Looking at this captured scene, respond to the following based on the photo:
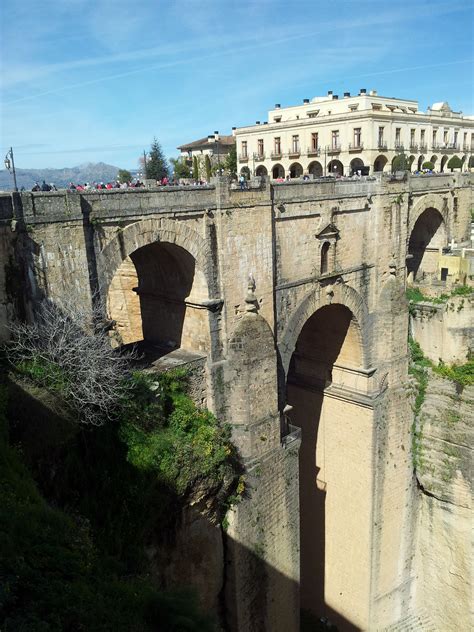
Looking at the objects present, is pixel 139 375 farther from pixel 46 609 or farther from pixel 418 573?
pixel 418 573

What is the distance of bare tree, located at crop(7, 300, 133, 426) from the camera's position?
9.66m

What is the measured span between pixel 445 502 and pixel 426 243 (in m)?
10.4

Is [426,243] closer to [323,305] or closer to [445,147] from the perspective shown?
[323,305]

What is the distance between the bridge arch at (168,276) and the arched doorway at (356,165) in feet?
88.2

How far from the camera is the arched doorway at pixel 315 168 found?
39.3 metres

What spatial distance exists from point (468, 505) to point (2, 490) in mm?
16142

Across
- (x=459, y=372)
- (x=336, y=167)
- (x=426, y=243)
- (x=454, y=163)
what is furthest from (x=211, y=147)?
(x=459, y=372)

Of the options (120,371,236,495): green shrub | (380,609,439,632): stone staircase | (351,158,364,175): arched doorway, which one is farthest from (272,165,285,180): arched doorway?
(120,371,236,495): green shrub

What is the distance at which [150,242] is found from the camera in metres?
11.5

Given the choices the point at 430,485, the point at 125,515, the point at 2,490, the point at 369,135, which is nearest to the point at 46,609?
the point at 2,490

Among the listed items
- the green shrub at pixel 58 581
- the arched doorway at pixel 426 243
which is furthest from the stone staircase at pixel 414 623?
the green shrub at pixel 58 581

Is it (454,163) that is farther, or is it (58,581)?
(454,163)

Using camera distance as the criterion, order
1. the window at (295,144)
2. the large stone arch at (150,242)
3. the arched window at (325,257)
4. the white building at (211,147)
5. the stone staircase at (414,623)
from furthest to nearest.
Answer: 1. the white building at (211,147)
2. the window at (295,144)
3. the stone staircase at (414,623)
4. the arched window at (325,257)
5. the large stone arch at (150,242)

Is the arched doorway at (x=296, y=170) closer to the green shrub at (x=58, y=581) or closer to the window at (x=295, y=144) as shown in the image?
the window at (x=295, y=144)
